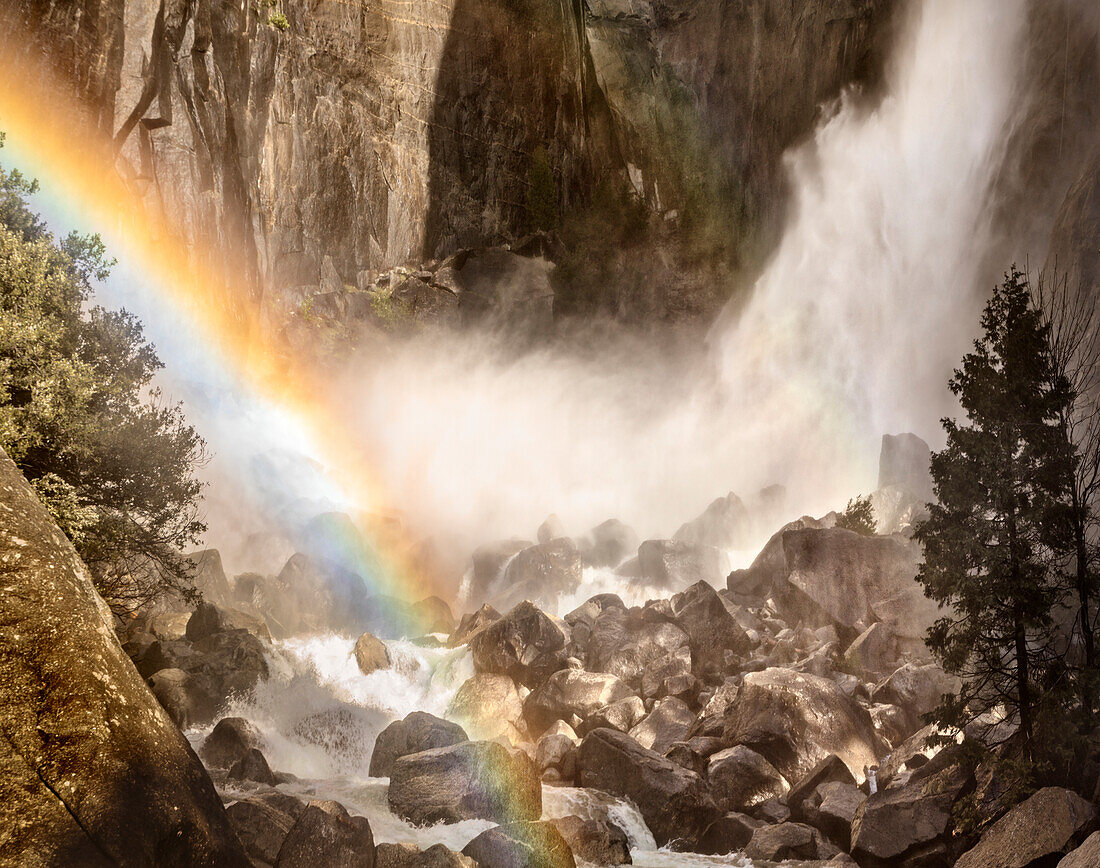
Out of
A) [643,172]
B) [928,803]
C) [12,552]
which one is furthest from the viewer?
[643,172]

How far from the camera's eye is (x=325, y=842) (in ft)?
38.3

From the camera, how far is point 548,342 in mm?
68375

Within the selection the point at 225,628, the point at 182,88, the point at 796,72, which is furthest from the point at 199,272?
the point at 796,72

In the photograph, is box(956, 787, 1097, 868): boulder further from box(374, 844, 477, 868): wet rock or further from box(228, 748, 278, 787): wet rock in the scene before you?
box(228, 748, 278, 787): wet rock

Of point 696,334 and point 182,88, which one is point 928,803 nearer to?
point 182,88

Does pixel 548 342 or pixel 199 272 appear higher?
pixel 199 272

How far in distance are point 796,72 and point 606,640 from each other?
56.7m

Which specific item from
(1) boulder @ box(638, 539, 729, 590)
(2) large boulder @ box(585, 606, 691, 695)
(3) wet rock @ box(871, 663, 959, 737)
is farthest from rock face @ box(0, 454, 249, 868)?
(1) boulder @ box(638, 539, 729, 590)

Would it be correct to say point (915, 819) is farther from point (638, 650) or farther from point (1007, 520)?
point (638, 650)

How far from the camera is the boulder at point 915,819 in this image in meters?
13.8

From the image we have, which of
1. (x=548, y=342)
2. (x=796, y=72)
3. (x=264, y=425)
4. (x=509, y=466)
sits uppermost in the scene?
(x=796, y=72)

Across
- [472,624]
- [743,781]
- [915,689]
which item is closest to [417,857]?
[743,781]

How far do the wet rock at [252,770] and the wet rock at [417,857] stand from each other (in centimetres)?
726

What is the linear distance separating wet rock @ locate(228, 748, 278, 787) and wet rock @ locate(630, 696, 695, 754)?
11.4 meters
